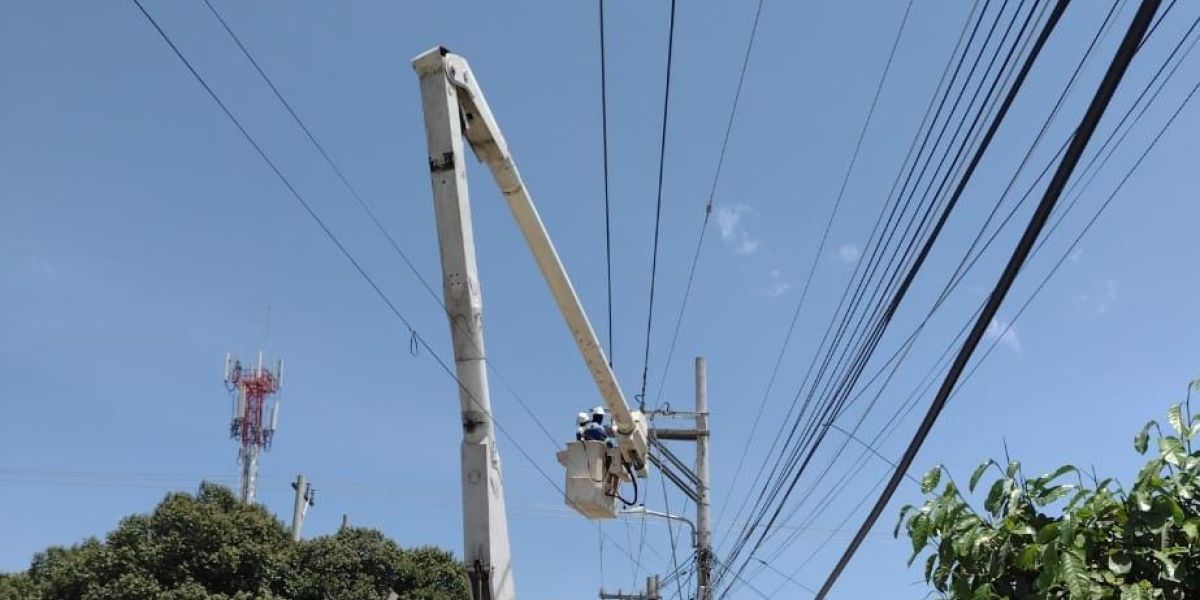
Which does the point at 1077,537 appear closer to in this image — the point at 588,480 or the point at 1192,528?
the point at 1192,528

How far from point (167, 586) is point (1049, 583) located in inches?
1063

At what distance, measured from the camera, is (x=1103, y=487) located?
5.56 metres

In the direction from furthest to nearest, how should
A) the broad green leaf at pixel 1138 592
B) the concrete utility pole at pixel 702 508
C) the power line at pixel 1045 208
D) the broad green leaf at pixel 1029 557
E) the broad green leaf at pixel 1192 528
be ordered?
the concrete utility pole at pixel 702 508, the broad green leaf at pixel 1029 557, the broad green leaf at pixel 1192 528, the broad green leaf at pixel 1138 592, the power line at pixel 1045 208

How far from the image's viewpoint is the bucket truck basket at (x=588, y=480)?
10.8 m

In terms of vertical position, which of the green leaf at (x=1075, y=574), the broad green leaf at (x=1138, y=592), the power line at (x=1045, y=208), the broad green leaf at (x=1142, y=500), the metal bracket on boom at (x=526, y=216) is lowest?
the broad green leaf at (x=1138, y=592)

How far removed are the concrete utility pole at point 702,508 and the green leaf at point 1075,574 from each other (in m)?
14.3

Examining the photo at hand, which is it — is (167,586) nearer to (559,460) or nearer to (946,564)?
(559,460)

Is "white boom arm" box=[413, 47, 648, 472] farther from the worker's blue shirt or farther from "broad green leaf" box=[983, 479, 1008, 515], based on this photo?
"broad green leaf" box=[983, 479, 1008, 515]

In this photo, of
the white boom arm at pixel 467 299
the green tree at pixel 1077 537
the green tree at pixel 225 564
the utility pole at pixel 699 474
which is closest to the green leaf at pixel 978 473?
the green tree at pixel 1077 537

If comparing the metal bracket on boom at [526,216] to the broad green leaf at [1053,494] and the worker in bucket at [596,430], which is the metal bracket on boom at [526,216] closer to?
the worker in bucket at [596,430]

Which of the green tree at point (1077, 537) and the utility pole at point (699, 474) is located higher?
the utility pole at point (699, 474)

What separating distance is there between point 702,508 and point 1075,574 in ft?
48.1

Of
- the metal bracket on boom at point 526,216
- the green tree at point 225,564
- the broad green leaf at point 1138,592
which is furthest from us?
the green tree at point 225,564

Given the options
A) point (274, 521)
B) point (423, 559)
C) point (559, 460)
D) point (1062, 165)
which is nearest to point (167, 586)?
point (274, 521)
